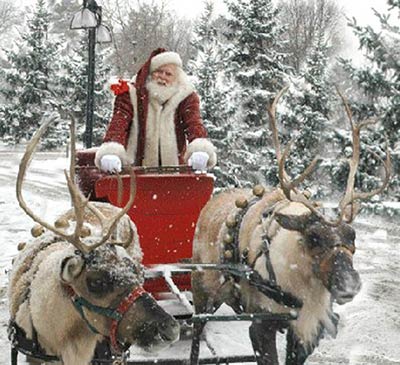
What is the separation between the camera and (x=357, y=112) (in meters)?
11.7

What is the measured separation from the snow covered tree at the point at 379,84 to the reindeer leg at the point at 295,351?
7.06m

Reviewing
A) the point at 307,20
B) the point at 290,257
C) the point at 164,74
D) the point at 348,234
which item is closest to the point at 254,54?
the point at 164,74

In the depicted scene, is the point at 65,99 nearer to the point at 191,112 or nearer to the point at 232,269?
the point at 191,112

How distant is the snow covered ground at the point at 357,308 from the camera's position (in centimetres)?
620

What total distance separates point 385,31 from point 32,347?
944cm

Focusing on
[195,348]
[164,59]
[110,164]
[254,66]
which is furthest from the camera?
[254,66]

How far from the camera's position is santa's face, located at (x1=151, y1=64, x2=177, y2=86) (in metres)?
6.52

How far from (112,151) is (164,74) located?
109cm

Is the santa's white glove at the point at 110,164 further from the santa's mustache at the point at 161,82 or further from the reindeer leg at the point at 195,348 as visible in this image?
the reindeer leg at the point at 195,348

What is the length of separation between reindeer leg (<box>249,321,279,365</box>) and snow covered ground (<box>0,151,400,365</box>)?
2.13ft

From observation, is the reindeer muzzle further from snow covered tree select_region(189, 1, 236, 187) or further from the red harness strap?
snow covered tree select_region(189, 1, 236, 187)

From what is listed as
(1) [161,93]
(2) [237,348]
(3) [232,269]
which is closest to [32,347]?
(3) [232,269]

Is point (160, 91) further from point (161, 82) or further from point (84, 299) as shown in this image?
point (84, 299)

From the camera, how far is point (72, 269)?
11.3 feet
